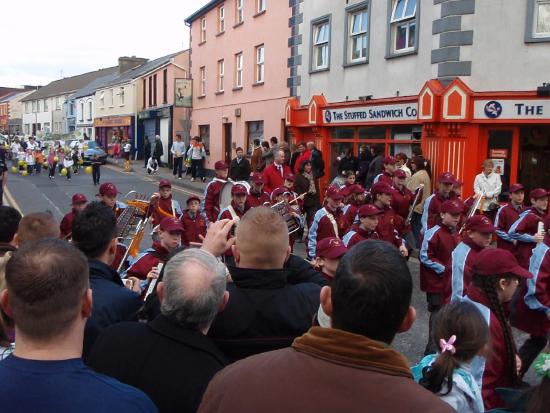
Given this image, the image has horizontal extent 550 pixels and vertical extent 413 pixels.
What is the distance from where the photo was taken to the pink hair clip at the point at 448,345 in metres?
3.17

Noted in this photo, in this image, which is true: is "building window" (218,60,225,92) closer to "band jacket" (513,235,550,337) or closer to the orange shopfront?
the orange shopfront

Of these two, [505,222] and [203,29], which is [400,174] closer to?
[505,222]

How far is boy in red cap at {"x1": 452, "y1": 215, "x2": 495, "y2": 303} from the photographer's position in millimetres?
5547

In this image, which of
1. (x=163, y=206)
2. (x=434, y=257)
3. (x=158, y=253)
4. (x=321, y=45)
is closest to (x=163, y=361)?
(x=158, y=253)

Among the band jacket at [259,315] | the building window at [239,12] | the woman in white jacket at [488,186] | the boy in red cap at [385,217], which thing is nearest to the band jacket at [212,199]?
the boy in red cap at [385,217]

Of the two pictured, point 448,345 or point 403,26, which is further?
point 403,26

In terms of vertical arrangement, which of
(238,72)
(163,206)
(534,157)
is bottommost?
(163,206)

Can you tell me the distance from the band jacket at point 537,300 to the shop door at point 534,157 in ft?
28.4

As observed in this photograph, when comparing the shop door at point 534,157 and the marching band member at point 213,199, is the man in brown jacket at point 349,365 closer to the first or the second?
the marching band member at point 213,199

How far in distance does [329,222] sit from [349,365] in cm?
652

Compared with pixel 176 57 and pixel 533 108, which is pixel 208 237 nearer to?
pixel 533 108

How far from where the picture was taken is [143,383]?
101 inches

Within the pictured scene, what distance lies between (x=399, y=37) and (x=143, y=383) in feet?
49.1

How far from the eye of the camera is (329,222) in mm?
8328
